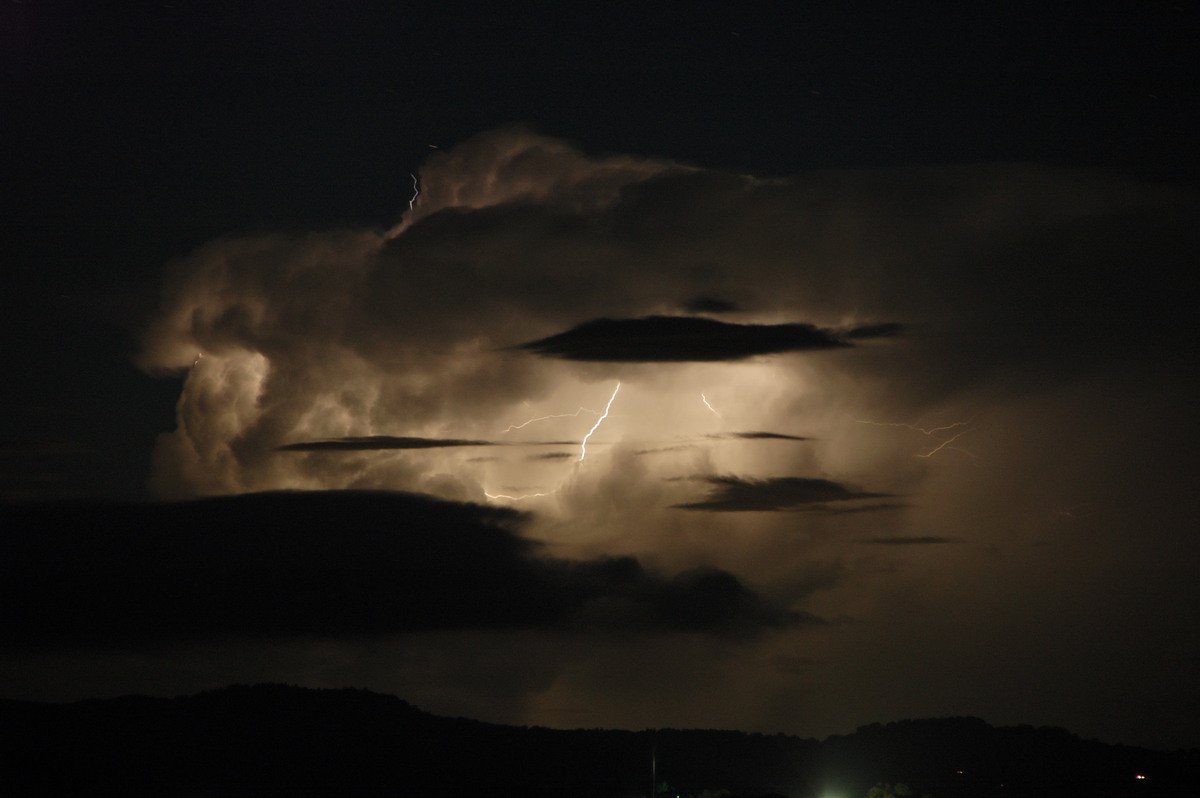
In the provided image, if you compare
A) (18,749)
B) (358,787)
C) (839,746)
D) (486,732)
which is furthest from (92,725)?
(839,746)

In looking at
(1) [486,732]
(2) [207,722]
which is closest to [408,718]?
(1) [486,732]

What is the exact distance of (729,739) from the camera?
14825 cm

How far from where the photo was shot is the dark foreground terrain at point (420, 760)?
104 m

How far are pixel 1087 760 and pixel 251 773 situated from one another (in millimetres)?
80633

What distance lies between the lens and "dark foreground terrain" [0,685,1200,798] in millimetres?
104188

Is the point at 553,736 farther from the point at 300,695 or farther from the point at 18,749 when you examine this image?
the point at 18,749

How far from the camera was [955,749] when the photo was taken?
155 metres

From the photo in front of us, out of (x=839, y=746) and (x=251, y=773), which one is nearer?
(x=251, y=773)

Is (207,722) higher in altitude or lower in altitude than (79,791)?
higher

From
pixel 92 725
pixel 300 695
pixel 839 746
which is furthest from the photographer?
pixel 839 746

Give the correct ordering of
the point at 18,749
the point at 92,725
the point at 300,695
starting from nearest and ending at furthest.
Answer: the point at 18,749, the point at 92,725, the point at 300,695

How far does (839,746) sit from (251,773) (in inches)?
3228

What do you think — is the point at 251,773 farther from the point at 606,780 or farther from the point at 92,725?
the point at 606,780

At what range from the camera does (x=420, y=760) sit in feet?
387
